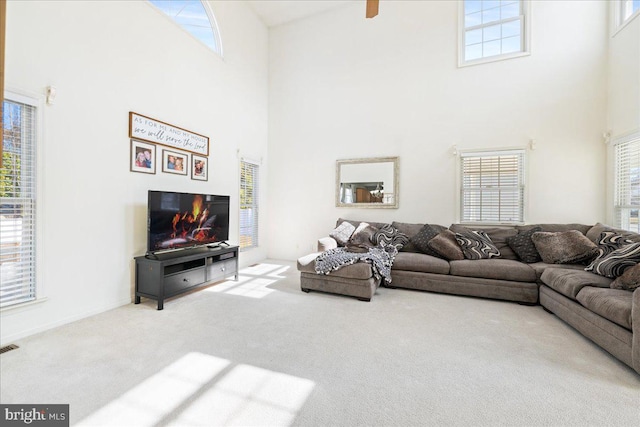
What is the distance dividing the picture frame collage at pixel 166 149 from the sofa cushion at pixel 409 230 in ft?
10.4

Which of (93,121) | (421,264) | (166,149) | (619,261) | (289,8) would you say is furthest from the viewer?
(289,8)

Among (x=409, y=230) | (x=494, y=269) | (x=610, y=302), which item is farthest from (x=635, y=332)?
(x=409, y=230)

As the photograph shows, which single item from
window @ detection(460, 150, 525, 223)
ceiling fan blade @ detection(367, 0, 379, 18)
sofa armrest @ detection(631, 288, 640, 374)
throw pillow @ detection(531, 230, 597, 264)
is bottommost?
sofa armrest @ detection(631, 288, 640, 374)

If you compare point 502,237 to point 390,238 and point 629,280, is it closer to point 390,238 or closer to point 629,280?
point 390,238

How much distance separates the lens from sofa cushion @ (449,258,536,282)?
11.3 feet

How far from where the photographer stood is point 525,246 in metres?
3.92

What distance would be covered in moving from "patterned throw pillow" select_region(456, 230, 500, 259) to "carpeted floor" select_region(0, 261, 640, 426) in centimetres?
94

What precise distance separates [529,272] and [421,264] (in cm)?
121

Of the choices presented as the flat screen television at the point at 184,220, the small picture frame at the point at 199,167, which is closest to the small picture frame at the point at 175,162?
the small picture frame at the point at 199,167

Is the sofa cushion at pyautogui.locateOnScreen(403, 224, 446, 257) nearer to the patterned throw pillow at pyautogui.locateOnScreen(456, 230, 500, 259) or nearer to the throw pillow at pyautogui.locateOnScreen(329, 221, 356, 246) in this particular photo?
the patterned throw pillow at pyautogui.locateOnScreen(456, 230, 500, 259)

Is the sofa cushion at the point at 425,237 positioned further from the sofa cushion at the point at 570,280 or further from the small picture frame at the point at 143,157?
the small picture frame at the point at 143,157

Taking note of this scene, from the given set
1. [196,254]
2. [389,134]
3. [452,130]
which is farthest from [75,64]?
[452,130]

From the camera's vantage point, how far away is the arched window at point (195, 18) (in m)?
3.86

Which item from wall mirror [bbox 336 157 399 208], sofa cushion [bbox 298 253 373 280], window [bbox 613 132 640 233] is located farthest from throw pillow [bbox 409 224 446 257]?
window [bbox 613 132 640 233]
